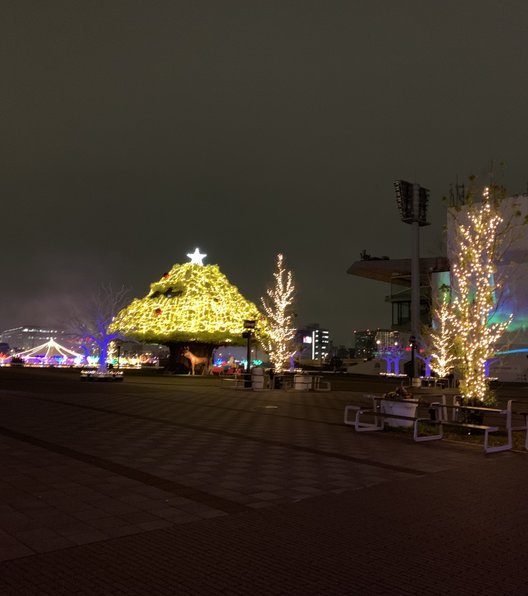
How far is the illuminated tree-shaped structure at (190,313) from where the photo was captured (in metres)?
43.0

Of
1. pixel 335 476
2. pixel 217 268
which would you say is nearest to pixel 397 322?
pixel 217 268

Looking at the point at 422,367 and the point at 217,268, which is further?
the point at 422,367

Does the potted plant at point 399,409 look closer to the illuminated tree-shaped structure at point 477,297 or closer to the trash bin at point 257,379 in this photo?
the illuminated tree-shaped structure at point 477,297

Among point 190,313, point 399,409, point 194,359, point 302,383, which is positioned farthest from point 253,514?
point 194,359

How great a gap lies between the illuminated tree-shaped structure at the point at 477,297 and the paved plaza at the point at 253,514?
2.57m

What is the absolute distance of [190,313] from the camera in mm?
43594

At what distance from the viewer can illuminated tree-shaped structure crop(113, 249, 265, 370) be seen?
43.0m

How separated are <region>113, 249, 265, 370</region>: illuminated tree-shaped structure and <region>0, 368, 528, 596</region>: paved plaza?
3038 centimetres

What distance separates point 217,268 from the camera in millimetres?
48250

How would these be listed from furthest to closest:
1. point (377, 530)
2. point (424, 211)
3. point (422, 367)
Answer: point (424, 211)
point (422, 367)
point (377, 530)

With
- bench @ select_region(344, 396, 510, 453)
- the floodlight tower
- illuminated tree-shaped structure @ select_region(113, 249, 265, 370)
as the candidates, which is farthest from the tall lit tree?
the floodlight tower

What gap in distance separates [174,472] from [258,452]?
2323 millimetres

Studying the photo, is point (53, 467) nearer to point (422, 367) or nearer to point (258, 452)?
point (258, 452)

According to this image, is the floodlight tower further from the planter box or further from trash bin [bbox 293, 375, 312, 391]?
the planter box
